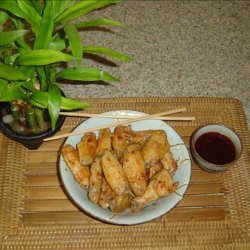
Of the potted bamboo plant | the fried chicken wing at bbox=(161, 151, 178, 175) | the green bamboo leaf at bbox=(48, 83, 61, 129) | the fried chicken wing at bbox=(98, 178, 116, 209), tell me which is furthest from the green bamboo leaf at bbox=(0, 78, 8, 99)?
the fried chicken wing at bbox=(161, 151, 178, 175)

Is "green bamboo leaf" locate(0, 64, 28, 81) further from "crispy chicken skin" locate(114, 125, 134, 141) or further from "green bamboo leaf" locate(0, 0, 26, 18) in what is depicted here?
"crispy chicken skin" locate(114, 125, 134, 141)

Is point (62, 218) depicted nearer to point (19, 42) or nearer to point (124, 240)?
point (124, 240)

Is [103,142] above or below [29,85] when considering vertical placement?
below

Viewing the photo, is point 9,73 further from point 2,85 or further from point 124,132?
point 124,132

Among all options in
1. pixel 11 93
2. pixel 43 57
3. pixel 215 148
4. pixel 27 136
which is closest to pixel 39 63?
pixel 43 57

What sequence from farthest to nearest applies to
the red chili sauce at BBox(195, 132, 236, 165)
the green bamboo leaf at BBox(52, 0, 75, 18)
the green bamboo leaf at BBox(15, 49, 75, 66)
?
the red chili sauce at BBox(195, 132, 236, 165) < the green bamboo leaf at BBox(52, 0, 75, 18) < the green bamboo leaf at BBox(15, 49, 75, 66)

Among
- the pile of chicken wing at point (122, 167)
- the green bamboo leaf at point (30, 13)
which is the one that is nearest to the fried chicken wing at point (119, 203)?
the pile of chicken wing at point (122, 167)

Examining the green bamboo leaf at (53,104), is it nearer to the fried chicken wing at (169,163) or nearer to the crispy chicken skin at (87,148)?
the crispy chicken skin at (87,148)
